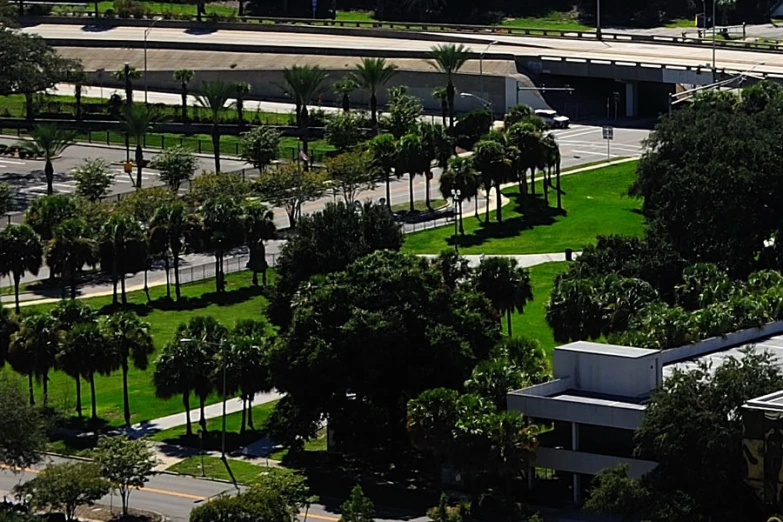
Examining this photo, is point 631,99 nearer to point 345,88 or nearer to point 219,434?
point 345,88

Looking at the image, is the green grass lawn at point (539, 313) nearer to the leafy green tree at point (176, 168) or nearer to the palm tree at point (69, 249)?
the palm tree at point (69, 249)

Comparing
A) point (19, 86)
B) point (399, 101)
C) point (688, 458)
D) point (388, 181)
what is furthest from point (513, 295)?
point (19, 86)

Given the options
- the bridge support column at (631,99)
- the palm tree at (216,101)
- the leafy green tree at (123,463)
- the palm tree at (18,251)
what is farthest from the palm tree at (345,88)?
the leafy green tree at (123,463)

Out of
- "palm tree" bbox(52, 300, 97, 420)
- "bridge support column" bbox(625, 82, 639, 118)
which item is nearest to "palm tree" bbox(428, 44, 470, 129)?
"bridge support column" bbox(625, 82, 639, 118)

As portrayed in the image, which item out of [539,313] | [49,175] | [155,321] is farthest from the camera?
[49,175]

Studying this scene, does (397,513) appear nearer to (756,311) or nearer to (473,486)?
(473,486)

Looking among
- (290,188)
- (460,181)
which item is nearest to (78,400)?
(290,188)
